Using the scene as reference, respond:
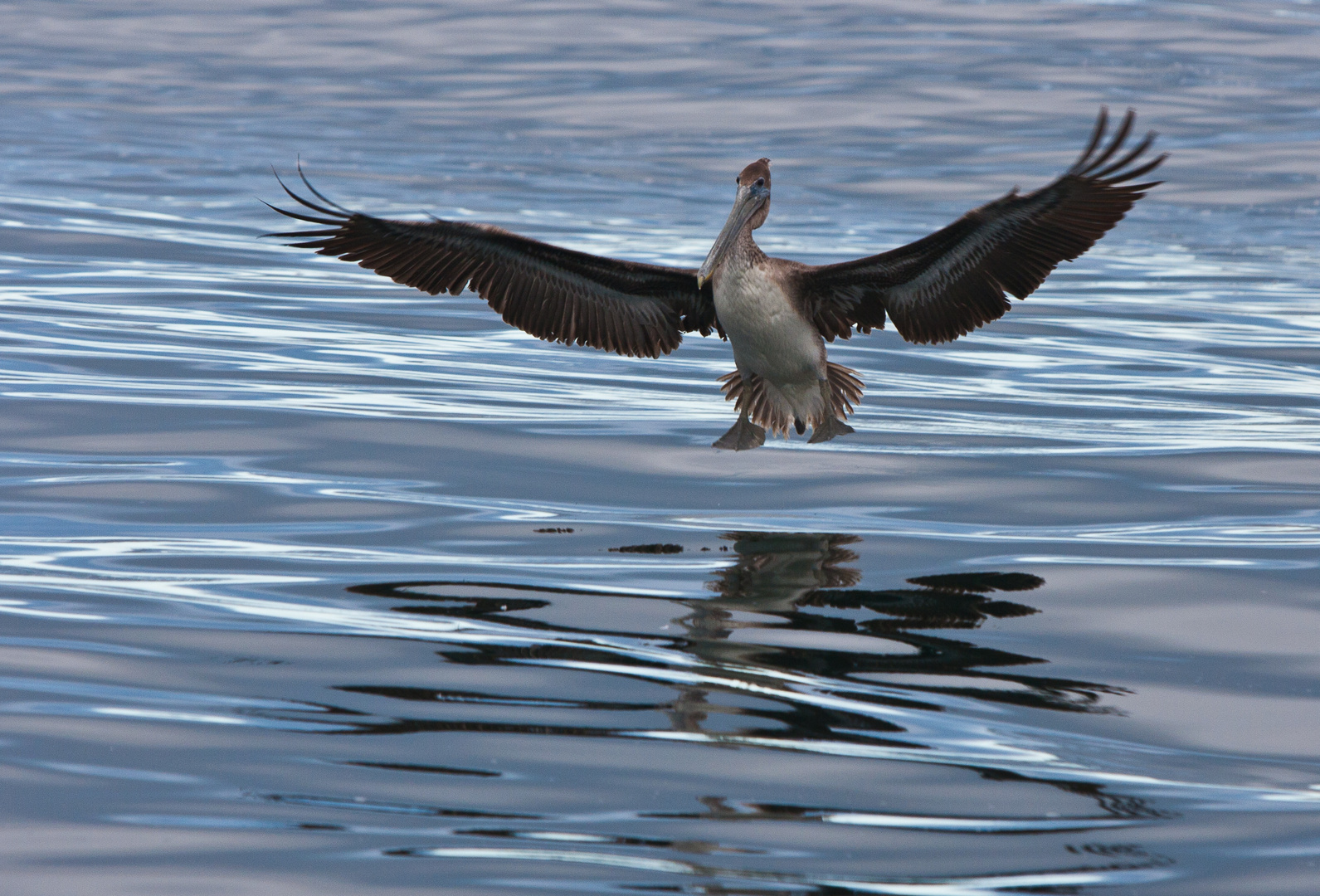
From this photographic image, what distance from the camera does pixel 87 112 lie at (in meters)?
26.7

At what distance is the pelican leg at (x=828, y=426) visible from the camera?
27.6 feet

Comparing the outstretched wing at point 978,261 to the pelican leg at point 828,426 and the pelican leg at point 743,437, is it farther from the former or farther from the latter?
the pelican leg at point 743,437

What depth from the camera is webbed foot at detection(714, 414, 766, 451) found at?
27.5 ft

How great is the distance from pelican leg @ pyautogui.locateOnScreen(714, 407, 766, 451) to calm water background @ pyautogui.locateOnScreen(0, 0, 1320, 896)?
0.22 m

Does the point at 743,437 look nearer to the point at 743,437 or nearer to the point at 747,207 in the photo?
the point at 743,437

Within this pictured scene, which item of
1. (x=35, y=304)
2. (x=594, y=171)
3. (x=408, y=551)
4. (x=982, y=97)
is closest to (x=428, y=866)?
(x=408, y=551)

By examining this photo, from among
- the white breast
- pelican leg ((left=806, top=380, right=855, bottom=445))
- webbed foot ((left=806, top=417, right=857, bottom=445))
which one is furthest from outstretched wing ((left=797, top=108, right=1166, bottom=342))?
webbed foot ((left=806, top=417, right=857, bottom=445))

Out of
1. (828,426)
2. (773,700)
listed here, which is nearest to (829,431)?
(828,426)

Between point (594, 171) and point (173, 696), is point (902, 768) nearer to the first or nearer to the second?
point (173, 696)

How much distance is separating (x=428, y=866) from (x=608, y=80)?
87.3ft

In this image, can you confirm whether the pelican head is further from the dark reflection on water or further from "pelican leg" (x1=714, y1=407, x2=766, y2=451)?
the dark reflection on water

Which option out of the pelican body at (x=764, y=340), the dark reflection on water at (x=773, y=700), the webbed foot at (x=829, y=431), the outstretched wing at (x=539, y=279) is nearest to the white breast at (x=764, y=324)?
the pelican body at (x=764, y=340)

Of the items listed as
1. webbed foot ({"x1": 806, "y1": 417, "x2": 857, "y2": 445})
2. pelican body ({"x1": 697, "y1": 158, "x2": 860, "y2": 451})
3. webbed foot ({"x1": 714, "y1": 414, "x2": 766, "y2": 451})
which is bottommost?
A: webbed foot ({"x1": 714, "y1": 414, "x2": 766, "y2": 451})

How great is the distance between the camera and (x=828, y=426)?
8.45 meters
